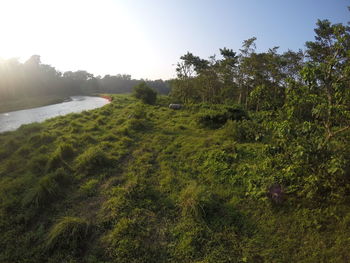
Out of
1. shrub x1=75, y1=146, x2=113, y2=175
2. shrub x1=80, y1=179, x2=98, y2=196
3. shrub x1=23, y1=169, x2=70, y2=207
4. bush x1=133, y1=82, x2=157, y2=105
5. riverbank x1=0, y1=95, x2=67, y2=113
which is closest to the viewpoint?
shrub x1=23, y1=169, x2=70, y2=207

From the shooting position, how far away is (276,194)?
393 cm

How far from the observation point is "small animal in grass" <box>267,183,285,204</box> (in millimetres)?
3910

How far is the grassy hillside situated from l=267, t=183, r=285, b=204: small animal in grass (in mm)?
89

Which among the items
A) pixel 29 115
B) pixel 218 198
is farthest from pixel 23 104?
pixel 218 198

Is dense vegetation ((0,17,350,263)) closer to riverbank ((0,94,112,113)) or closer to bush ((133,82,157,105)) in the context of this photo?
bush ((133,82,157,105))

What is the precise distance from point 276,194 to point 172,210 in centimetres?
229

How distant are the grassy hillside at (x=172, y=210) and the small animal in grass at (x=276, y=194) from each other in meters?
0.09

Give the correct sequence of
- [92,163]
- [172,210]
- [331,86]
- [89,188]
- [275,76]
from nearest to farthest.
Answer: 1. [331,86]
2. [172,210]
3. [89,188]
4. [92,163]
5. [275,76]

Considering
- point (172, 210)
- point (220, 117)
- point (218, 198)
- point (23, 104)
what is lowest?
point (172, 210)

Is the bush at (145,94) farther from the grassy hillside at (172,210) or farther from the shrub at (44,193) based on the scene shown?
the shrub at (44,193)

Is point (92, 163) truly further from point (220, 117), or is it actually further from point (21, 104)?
→ point (21, 104)

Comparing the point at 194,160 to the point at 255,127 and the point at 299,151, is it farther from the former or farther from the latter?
the point at 299,151

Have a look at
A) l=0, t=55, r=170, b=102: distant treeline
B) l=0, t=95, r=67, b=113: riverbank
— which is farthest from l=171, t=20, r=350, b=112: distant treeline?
l=0, t=95, r=67, b=113: riverbank

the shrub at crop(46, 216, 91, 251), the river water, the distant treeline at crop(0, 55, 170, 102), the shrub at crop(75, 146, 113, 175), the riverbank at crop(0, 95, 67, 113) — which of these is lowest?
the shrub at crop(46, 216, 91, 251)
